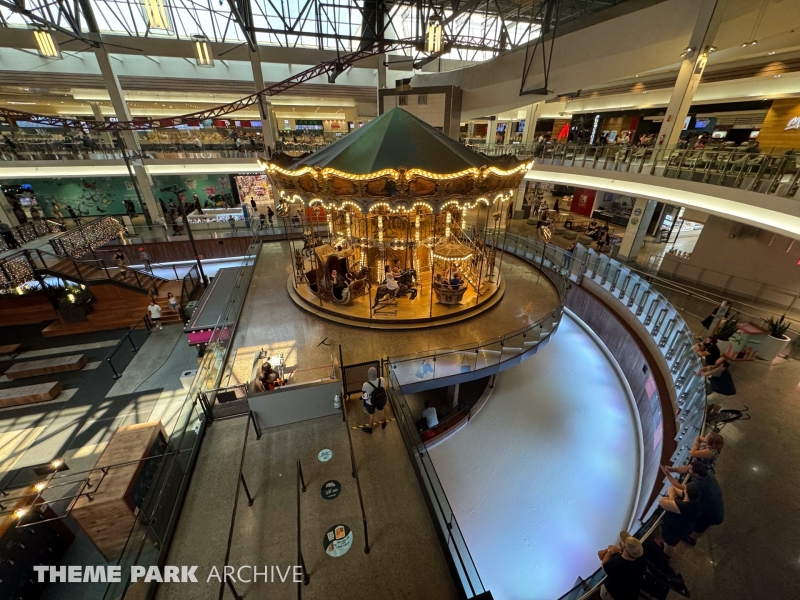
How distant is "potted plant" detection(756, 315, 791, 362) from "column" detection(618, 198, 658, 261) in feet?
26.2

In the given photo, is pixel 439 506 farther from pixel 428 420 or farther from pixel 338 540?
pixel 428 420

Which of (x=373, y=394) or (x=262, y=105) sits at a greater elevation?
(x=262, y=105)

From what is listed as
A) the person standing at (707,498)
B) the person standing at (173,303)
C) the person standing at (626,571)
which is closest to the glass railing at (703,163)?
the person standing at (707,498)

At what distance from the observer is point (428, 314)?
29.5ft

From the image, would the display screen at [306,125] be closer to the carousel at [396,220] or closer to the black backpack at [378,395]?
the carousel at [396,220]

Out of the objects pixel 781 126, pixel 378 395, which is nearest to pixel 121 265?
pixel 378 395

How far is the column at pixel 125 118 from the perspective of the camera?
16.3 meters

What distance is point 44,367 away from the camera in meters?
10.1

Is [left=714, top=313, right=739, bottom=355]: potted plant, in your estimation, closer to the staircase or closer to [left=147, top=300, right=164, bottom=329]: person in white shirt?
[left=147, top=300, right=164, bottom=329]: person in white shirt

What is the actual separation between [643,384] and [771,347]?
94.2 inches

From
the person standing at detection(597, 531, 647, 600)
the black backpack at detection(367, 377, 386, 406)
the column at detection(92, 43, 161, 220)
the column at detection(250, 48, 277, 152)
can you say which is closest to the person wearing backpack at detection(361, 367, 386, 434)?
the black backpack at detection(367, 377, 386, 406)

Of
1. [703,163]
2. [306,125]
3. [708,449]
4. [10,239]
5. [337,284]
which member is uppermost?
[306,125]

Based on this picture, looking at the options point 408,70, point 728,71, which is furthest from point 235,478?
point 408,70

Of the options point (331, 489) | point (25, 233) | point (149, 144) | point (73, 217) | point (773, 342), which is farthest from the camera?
point (73, 217)
